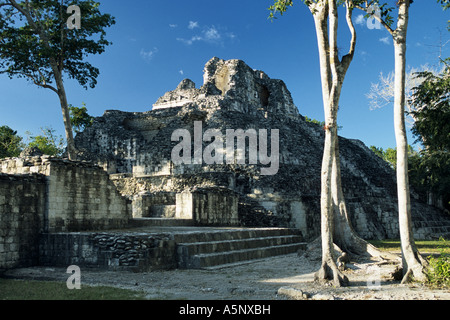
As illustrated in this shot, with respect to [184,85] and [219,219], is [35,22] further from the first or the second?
[184,85]

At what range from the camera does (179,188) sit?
60.3ft

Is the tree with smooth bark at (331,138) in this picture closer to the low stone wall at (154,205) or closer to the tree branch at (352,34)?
the tree branch at (352,34)

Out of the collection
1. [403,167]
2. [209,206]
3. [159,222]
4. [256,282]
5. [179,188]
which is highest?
[403,167]

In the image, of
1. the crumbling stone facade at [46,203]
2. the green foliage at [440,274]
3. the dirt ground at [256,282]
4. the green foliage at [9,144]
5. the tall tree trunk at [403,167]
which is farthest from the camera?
the green foliage at [9,144]

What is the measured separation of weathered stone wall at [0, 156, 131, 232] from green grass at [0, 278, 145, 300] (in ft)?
9.21

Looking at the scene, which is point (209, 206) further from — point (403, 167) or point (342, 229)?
point (403, 167)

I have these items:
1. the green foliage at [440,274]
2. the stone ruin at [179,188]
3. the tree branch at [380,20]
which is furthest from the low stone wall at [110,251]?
the tree branch at [380,20]

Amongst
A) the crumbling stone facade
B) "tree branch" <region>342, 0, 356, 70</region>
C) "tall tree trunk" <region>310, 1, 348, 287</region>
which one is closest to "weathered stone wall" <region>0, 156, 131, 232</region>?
the crumbling stone facade

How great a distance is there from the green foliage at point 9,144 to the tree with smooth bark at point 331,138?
29314mm

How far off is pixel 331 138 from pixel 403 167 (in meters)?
1.27

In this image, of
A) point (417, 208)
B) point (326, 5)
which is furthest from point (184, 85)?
point (326, 5)

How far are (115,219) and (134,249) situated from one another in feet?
11.4

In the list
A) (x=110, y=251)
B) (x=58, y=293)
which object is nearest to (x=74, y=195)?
(x=110, y=251)

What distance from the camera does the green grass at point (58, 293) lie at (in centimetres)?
564
